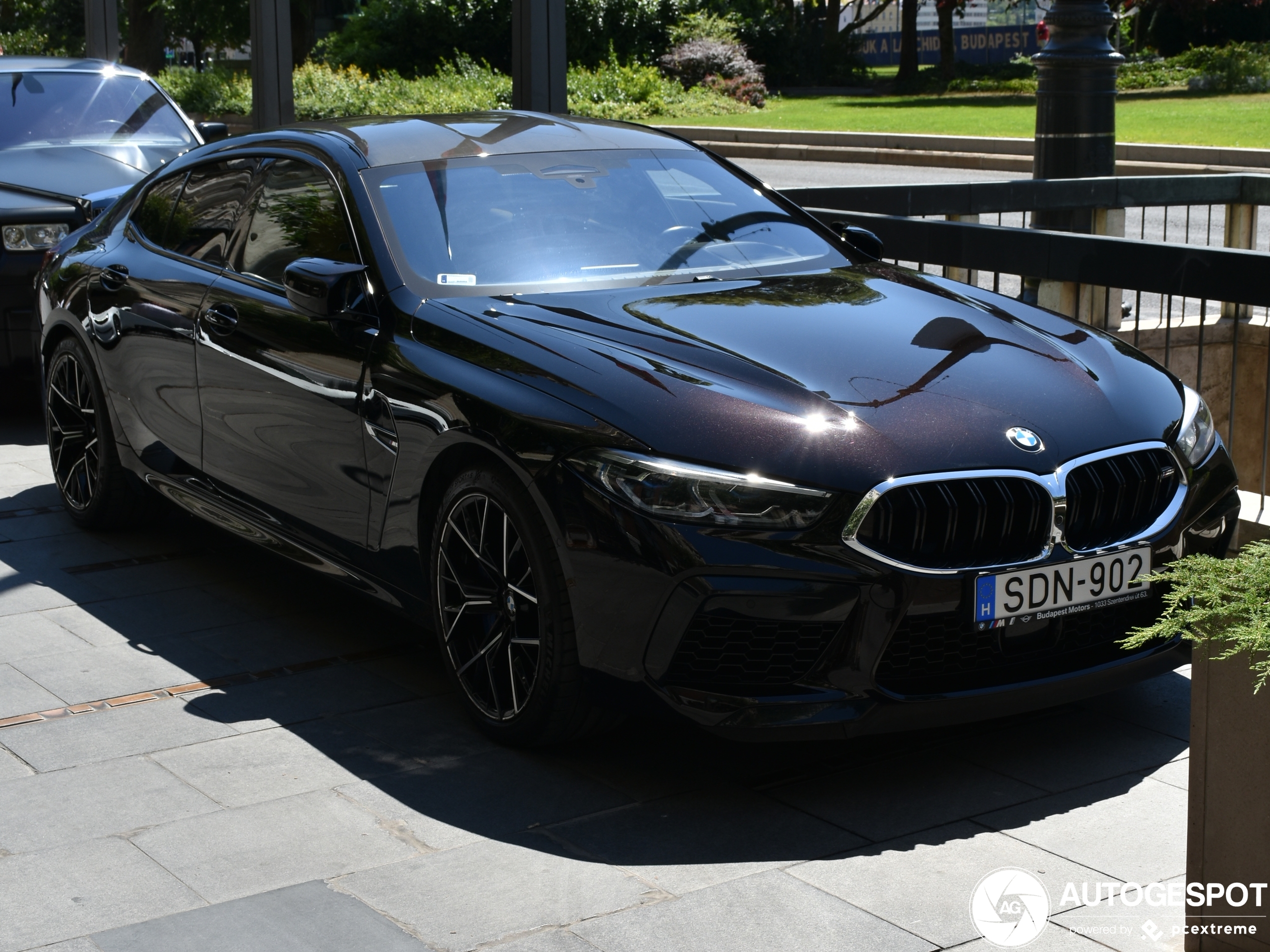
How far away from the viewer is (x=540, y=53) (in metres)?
10.5

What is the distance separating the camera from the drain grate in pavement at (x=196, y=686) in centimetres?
468

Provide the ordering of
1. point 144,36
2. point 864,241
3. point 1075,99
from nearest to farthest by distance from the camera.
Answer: point 864,241 < point 1075,99 < point 144,36

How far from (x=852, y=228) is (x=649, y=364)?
170 cm

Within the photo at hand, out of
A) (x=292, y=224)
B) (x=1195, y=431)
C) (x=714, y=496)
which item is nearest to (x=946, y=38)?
(x=292, y=224)

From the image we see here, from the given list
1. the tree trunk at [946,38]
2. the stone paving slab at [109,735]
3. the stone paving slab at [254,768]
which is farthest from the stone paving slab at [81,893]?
the tree trunk at [946,38]

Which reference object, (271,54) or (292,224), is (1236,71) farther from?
(292,224)

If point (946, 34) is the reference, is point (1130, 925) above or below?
below

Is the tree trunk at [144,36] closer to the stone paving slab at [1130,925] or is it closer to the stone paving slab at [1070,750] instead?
the stone paving slab at [1070,750]

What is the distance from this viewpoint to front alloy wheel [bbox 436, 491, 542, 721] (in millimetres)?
4156

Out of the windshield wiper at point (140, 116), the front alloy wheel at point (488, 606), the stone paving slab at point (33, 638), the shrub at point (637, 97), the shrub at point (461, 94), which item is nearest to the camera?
the front alloy wheel at point (488, 606)

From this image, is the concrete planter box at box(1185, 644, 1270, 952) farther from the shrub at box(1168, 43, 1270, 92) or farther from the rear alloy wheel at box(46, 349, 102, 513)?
the shrub at box(1168, 43, 1270, 92)

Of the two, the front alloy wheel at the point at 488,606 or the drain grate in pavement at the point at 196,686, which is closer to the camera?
the front alloy wheel at the point at 488,606

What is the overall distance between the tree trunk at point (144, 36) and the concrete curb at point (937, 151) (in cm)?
2328

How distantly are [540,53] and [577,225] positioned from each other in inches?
230
